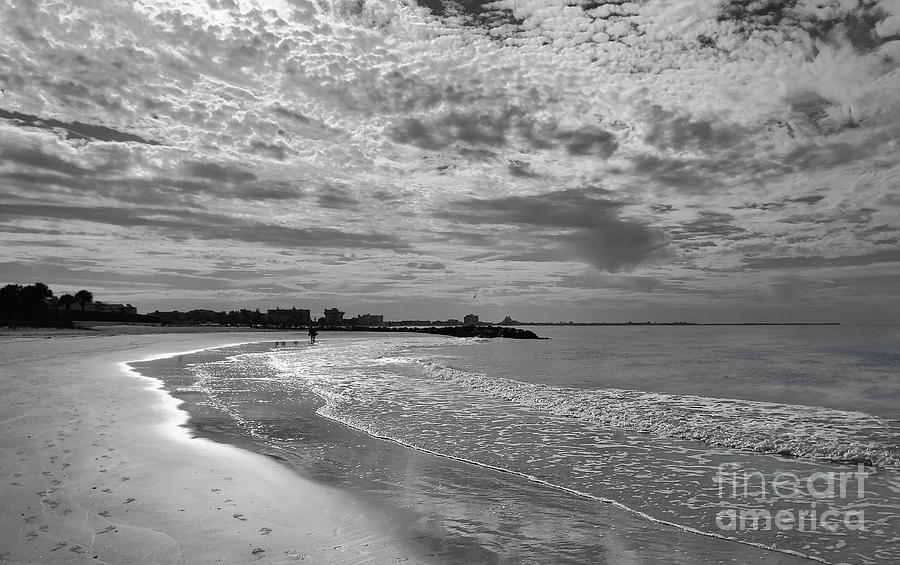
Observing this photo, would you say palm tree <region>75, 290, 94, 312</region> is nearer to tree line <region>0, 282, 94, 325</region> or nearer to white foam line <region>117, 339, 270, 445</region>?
tree line <region>0, 282, 94, 325</region>

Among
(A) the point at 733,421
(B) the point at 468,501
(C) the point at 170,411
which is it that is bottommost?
(C) the point at 170,411

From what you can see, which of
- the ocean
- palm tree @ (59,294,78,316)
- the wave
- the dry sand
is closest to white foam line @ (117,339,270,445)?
the dry sand

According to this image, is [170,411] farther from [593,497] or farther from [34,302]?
[34,302]

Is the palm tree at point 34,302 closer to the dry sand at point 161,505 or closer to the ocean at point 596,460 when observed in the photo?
the ocean at point 596,460

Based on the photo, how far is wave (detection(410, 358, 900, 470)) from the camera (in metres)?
11.9

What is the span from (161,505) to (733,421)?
14639 millimetres

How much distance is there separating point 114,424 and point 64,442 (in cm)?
241

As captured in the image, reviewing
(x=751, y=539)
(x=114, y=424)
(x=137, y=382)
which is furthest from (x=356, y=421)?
(x=137, y=382)

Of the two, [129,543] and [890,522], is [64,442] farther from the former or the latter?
A: [890,522]

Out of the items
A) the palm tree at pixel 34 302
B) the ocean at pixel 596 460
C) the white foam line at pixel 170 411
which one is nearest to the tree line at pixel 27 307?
the palm tree at pixel 34 302

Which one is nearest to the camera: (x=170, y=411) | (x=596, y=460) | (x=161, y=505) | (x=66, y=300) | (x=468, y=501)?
(x=161, y=505)

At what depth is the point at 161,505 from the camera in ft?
23.2

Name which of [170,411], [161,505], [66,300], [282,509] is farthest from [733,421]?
[66,300]

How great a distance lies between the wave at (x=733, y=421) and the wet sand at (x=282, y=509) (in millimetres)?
6640
